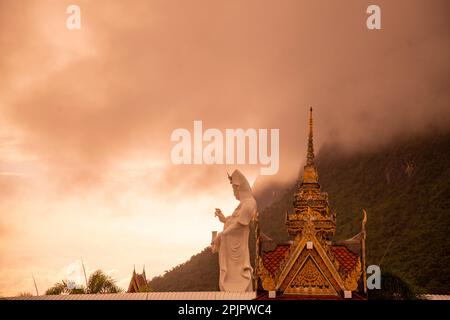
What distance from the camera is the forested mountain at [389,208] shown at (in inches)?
1677

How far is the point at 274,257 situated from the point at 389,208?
32.5m

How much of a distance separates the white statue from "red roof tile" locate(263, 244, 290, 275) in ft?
1.43

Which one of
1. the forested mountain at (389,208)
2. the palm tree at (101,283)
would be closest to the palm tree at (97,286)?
the palm tree at (101,283)

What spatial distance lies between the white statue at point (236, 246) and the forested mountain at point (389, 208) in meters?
22.6

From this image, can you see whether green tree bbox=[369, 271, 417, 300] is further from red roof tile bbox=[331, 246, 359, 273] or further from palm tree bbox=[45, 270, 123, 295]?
palm tree bbox=[45, 270, 123, 295]

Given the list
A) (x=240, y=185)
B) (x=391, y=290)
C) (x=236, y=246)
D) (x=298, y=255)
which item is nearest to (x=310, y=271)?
(x=298, y=255)

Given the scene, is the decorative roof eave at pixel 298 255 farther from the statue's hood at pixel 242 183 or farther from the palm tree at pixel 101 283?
the palm tree at pixel 101 283

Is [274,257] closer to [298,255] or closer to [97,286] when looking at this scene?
[298,255]

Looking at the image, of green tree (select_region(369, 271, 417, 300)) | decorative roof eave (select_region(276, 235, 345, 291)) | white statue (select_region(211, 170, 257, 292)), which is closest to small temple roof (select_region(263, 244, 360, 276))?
decorative roof eave (select_region(276, 235, 345, 291))

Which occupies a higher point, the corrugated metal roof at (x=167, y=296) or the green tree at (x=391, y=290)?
the corrugated metal roof at (x=167, y=296)

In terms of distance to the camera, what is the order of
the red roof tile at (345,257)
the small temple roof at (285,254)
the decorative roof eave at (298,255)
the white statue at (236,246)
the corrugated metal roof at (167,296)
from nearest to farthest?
the corrugated metal roof at (167,296)
the decorative roof eave at (298,255)
the red roof tile at (345,257)
the small temple roof at (285,254)
the white statue at (236,246)

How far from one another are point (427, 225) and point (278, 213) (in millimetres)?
10090

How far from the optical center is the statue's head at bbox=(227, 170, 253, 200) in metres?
17.9
